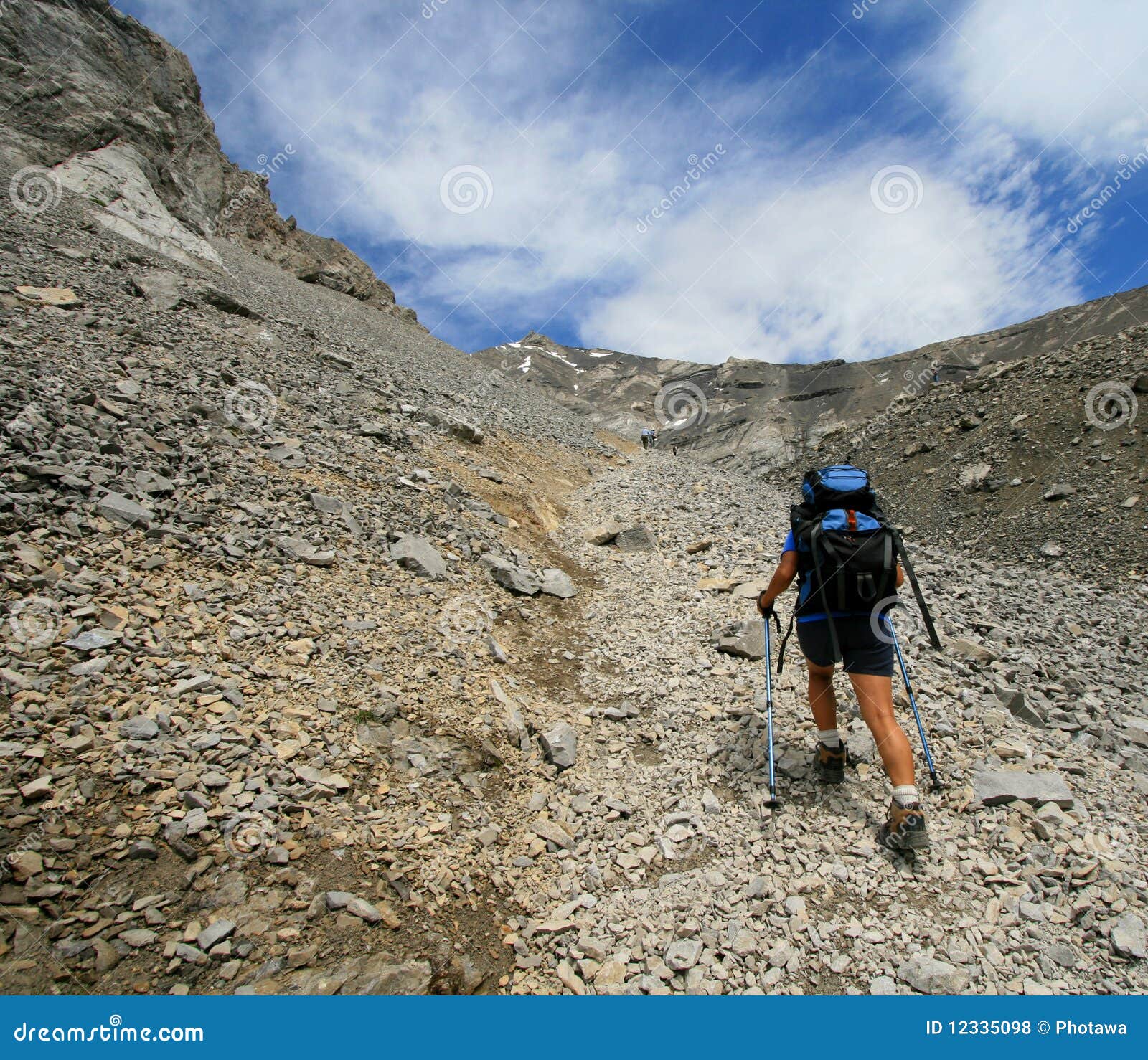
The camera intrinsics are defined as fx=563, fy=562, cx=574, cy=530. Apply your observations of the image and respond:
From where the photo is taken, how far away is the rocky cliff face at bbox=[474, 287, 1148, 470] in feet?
150

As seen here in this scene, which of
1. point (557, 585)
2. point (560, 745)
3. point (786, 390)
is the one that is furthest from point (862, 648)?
point (786, 390)

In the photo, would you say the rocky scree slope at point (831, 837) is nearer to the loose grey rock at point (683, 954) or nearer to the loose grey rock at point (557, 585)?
the loose grey rock at point (683, 954)

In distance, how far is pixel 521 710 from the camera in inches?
243

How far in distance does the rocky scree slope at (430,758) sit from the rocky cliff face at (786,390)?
Result: 85.6 ft

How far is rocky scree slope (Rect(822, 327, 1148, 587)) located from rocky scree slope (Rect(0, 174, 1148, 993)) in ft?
17.9

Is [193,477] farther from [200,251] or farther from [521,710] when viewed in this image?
[200,251]

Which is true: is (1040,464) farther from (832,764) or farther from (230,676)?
(230,676)

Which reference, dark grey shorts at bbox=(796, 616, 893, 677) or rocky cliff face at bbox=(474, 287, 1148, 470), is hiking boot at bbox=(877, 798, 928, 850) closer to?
dark grey shorts at bbox=(796, 616, 893, 677)

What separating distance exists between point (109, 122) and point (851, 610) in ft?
134

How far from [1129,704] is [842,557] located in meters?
5.45

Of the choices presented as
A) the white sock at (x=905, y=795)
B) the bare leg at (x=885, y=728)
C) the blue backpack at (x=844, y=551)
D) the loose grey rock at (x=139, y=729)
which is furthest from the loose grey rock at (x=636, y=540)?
the loose grey rock at (x=139, y=729)

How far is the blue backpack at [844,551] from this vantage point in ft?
14.8

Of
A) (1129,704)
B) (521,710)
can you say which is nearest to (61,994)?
(521,710)

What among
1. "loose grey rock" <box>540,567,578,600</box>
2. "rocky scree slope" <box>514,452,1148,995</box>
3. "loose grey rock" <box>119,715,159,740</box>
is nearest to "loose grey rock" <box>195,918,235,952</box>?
"loose grey rock" <box>119,715,159,740</box>
